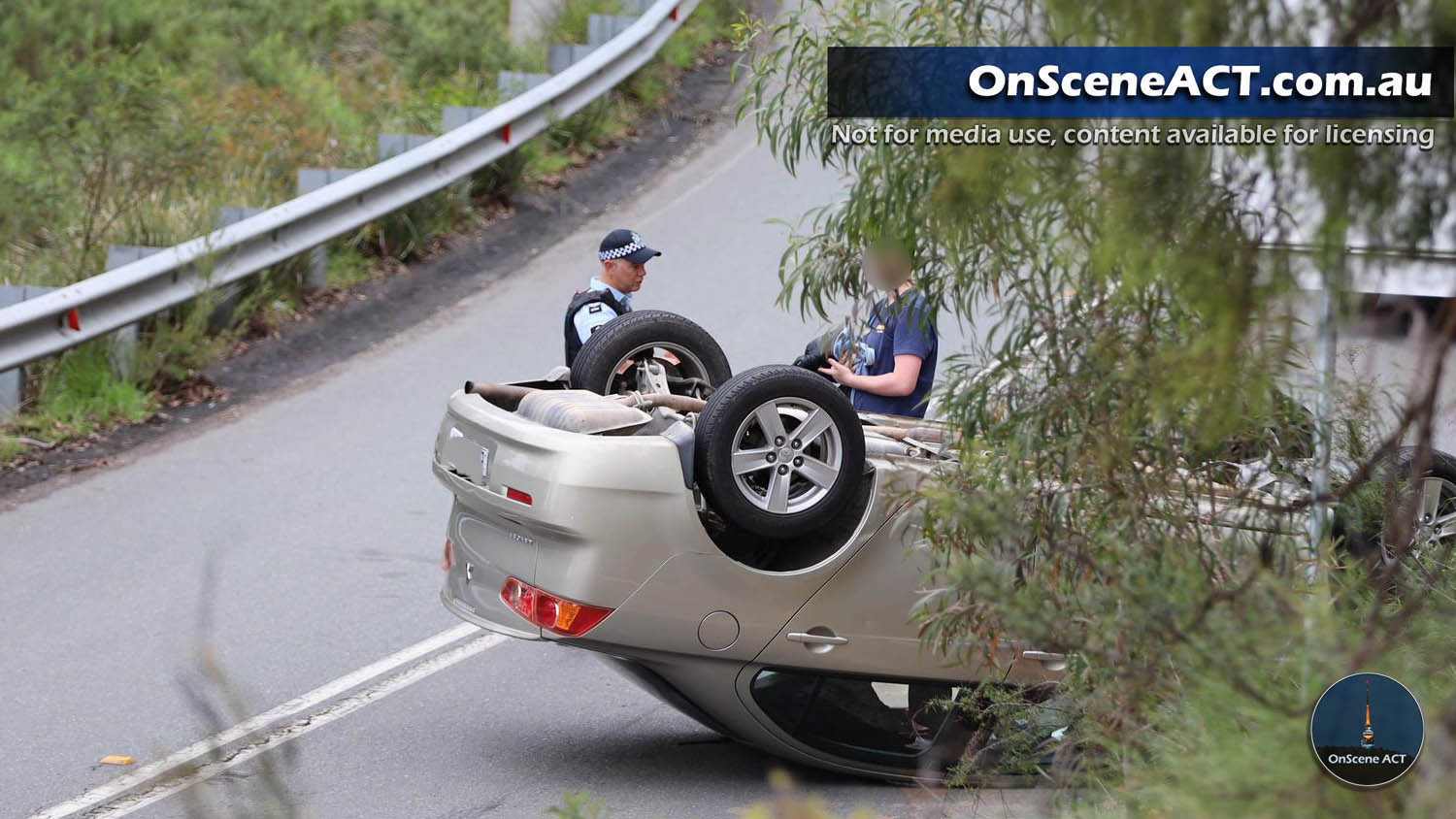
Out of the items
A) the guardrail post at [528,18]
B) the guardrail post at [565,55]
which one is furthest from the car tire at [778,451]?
the guardrail post at [528,18]

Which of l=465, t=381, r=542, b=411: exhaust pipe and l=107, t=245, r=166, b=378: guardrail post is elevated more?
l=465, t=381, r=542, b=411: exhaust pipe

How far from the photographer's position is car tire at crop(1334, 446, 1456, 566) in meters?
4.77

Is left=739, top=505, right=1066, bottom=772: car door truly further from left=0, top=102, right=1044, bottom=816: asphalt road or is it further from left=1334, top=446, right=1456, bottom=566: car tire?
left=1334, top=446, right=1456, bottom=566: car tire

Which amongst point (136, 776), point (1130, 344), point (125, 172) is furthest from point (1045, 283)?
point (125, 172)

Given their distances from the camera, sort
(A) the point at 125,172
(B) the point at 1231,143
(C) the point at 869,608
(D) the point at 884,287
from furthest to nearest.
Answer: (A) the point at 125,172 → (C) the point at 869,608 → (D) the point at 884,287 → (B) the point at 1231,143

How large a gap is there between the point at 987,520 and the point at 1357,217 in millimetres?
1188

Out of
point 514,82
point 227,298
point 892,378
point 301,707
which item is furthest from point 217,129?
point 892,378

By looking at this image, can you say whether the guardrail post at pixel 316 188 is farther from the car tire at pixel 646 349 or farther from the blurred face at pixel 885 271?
the blurred face at pixel 885 271

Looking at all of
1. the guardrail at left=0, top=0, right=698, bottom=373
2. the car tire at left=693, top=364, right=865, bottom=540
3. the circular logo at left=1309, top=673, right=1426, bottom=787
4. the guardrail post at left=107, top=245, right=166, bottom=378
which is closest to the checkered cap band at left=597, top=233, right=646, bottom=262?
the car tire at left=693, top=364, right=865, bottom=540

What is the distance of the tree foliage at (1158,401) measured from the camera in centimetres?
333

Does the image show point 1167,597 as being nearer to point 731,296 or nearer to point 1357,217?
point 1357,217

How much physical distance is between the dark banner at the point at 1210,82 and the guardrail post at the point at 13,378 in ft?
26.2

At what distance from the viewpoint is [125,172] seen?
1288 centimetres

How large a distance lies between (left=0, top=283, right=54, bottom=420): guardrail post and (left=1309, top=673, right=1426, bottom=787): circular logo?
30.0 feet
